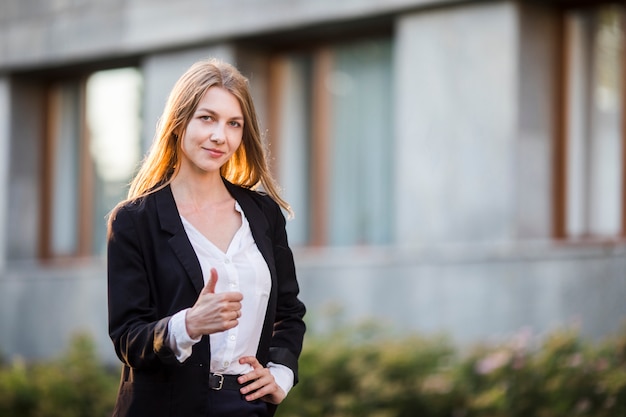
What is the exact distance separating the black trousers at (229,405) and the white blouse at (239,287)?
0.07 meters

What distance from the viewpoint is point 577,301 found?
32.8 feet

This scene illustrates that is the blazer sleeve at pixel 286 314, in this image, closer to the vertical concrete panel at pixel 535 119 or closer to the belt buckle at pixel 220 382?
the belt buckle at pixel 220 382

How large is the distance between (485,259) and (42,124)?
23.3 feet

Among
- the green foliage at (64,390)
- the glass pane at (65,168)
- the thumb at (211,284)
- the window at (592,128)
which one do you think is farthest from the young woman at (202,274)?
the glass pane at (65,168)

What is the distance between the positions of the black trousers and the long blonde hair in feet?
2.19

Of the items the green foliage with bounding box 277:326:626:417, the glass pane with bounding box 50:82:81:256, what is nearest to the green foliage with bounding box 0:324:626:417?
the green foliage with bounding box 277:326:626:417

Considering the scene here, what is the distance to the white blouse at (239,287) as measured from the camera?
12.5ft

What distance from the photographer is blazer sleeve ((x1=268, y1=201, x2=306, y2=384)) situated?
13.3ft

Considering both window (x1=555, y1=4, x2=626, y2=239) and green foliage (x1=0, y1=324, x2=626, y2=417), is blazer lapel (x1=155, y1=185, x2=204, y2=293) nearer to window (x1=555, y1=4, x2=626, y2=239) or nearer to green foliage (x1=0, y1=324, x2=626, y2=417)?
green foliage (x1=0, y1=324, x2=626, y2=417)

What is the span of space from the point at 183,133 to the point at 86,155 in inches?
463

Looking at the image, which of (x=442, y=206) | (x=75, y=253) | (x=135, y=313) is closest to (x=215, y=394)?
(x=135, y=313)

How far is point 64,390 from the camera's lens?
9.59 meters

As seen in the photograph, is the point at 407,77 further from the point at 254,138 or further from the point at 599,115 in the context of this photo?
the point at 254,138

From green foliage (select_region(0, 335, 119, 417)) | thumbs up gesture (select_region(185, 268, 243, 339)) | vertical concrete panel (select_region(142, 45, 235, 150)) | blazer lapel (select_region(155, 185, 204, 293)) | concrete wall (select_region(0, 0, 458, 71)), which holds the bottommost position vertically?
green foliage (select_region(0, 335, 119, 417))
